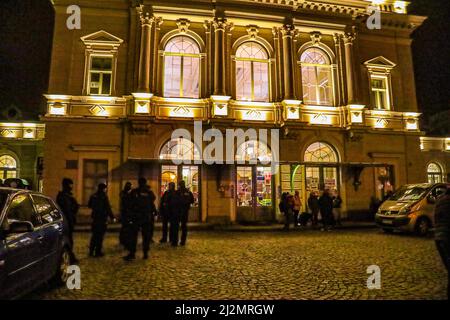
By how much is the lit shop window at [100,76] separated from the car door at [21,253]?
12998mm

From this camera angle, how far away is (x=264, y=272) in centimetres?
668

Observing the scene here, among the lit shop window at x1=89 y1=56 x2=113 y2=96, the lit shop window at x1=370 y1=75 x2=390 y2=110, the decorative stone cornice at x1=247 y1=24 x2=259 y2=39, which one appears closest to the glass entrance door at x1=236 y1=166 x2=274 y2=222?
the decorative stone cornice at x1=247 y1=24 x2=259 y2=39

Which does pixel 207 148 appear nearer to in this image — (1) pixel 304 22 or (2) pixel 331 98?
(2) pixel 331 98

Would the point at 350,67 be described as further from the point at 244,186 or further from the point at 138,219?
the point at 138,219

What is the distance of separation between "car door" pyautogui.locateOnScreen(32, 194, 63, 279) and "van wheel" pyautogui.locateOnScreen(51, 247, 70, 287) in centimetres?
22

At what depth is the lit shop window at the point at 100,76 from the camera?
16.8m

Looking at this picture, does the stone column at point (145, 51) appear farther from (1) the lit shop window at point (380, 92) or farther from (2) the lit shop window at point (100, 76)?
(1) the lit shop window at point (380, 92)

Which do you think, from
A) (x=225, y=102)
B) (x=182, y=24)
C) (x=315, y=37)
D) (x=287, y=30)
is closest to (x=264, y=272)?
(x=225, y=102)

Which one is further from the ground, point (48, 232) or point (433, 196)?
point (433, 196)

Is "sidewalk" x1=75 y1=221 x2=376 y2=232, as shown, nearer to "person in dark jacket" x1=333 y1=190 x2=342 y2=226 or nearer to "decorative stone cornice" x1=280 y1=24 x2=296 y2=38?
"person in dark jacket" x1=333 y1=190 x2=342 y2=226

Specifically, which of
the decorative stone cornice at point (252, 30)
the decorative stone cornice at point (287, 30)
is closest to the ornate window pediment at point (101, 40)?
the decorative stone cornice at point (252, 30)

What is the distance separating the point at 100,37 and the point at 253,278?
625 inches

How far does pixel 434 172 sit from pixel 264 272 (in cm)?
2164

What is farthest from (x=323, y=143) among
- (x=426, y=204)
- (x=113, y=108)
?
(x=113, y=108)
